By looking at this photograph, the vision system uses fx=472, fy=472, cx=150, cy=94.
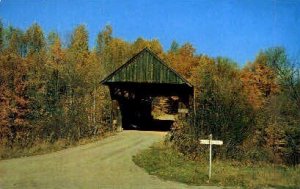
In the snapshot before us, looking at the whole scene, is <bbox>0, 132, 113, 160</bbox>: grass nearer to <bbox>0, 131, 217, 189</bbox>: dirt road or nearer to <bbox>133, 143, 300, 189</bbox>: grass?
<bbox>0, 131, 217, 189</bbox>: dirt road

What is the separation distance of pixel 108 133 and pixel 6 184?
15.4 m

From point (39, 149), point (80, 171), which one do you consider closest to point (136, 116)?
point (39, 149)

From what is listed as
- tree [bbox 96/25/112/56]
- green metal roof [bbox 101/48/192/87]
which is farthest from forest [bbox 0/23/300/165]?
tree [bbox 96/25/112/56]

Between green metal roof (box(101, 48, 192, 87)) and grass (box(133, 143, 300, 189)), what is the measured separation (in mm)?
8602

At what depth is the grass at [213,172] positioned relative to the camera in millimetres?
14070

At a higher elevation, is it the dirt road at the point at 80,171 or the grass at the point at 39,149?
the grass at the point at 39,149

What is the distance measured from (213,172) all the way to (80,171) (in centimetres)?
442

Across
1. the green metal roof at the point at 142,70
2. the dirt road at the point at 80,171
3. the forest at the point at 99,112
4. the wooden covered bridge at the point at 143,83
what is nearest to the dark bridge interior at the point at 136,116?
the wooden covered bridge at the point at 143,83

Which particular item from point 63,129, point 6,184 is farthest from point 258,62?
point 6,184

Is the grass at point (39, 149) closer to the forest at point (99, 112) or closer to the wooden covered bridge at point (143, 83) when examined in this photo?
the forest at point (99, 112)

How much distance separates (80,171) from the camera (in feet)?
48.9

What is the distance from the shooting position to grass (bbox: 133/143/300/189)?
46.2 ft

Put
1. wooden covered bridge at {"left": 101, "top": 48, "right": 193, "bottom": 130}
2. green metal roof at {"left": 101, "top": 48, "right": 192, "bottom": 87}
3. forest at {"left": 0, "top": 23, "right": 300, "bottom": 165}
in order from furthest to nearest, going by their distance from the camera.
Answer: green metal roof at {"left": 101, "top": 48, "right": 192, "bottom": 87}
wooden covered bridge at {"left": 101, "top": 48, "right": 193, "bottom": 130}
forest at {"left": 0, "top": 23, "right": 300, "bottom": 165}

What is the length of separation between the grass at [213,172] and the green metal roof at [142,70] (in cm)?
860
